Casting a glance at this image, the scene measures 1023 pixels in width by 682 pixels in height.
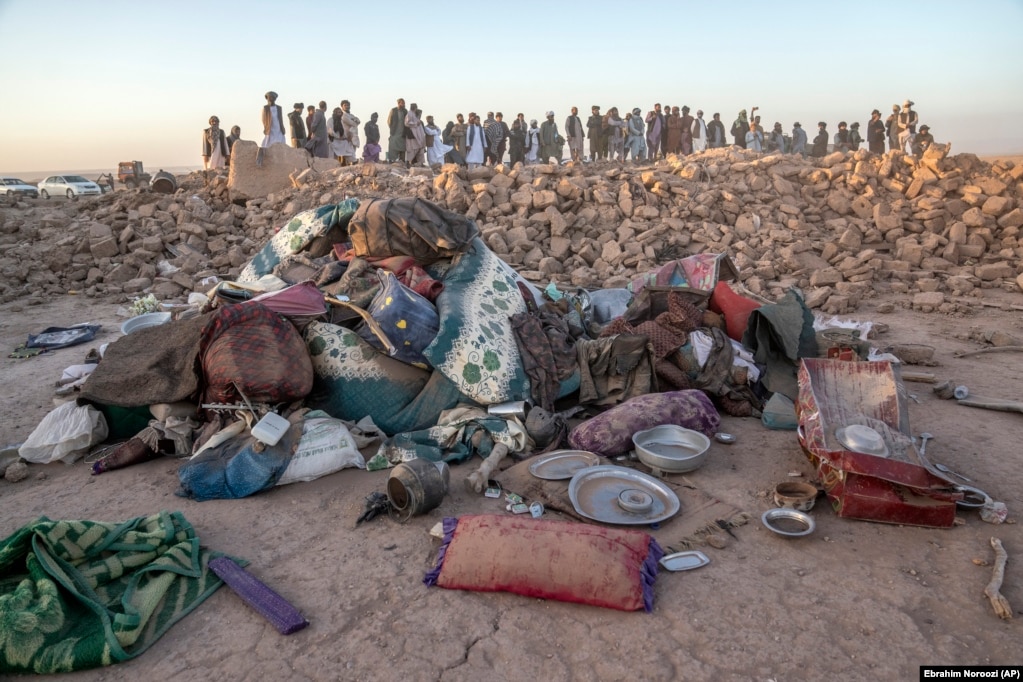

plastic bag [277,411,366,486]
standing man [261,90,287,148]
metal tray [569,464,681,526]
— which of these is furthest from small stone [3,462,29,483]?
standing man [261,90,287,148]

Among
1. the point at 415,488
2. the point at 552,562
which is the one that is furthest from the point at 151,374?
the point at 552,562

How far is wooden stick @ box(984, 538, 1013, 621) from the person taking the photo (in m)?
2.43

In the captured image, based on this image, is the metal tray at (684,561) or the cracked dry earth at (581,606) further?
the metal tray at (684,561)

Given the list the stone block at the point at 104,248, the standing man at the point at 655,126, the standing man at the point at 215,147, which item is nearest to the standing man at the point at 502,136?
the standing man at the point at 655,126

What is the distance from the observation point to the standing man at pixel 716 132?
1802cm

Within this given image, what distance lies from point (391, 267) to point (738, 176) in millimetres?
8144

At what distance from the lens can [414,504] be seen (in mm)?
3215

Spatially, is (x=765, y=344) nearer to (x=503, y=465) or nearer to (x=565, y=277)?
(x=503, y=465)

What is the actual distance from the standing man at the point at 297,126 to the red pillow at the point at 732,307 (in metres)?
10.5

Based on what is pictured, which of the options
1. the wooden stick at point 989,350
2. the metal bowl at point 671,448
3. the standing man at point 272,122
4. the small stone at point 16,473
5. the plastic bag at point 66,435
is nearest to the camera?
the metal bowl at point 671,448

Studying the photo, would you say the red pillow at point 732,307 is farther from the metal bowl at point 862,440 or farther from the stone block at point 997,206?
the stone block at point 997,206

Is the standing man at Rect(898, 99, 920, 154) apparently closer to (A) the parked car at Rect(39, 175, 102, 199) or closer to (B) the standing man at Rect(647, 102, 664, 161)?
(B) the standing man at Rect(647, 102, 664, 161)

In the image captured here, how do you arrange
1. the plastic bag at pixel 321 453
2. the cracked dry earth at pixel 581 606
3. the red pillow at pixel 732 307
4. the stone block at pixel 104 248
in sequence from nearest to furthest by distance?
the cracked dry earth at pixel 581 606, the plastic bag at pixel 321 453, the red pillow at pixel 732 307, the stone block at pixel 104 248

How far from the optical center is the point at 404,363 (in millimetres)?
4457
